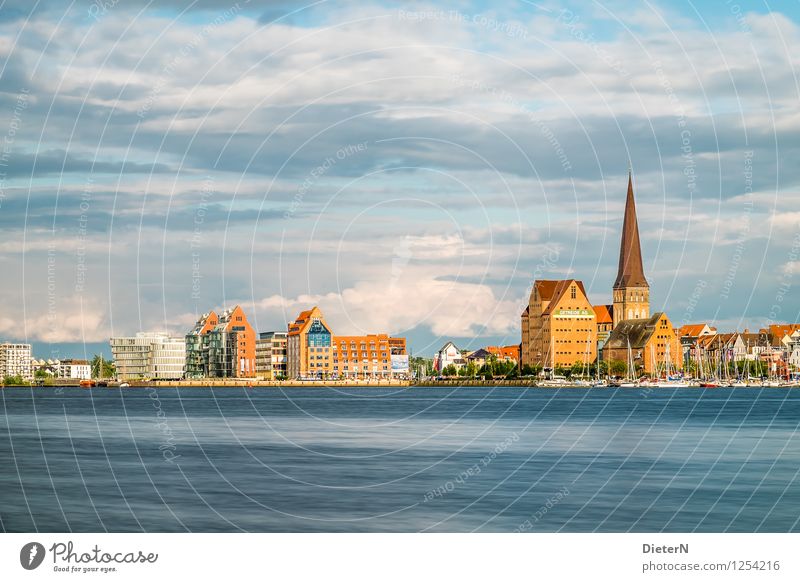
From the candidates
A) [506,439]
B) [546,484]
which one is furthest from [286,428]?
[546,484]

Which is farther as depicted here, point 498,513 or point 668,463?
point 668,463

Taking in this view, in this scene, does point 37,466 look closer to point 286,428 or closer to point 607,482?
point 607,482

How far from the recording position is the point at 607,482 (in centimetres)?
4528

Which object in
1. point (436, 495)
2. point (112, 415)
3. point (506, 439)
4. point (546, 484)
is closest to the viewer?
point (436, 495)

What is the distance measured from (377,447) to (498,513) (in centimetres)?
2690

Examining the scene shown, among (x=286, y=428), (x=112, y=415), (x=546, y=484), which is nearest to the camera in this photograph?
(x=546, y=484)

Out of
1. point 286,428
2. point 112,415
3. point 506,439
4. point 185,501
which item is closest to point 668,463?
point 506,439

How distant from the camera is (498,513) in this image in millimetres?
36344

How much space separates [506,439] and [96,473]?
102 ft

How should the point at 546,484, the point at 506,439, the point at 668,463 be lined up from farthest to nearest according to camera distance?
the point at 506,439 → the point at 668,463 → the point at 546,484
